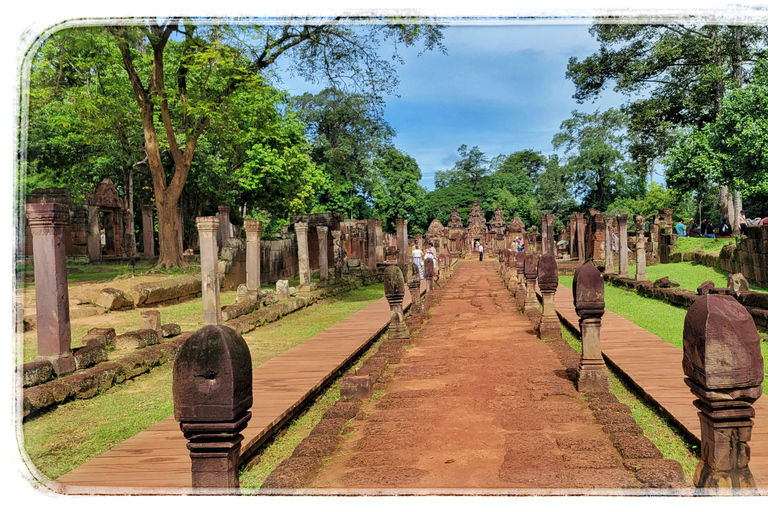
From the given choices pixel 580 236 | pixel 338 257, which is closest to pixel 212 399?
pixel 338 257

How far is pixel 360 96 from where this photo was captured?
1436cm

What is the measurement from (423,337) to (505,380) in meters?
3.52

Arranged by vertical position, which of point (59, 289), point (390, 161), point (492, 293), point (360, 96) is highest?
point (390, 161)

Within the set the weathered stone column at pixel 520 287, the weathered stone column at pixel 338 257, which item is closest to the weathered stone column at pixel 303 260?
the weathered stone column at pixel 338 257

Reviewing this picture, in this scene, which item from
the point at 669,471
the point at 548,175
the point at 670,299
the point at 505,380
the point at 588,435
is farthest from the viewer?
the point at 548,175

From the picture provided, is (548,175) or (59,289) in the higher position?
(548,175)

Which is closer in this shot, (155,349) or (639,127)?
(155,349)

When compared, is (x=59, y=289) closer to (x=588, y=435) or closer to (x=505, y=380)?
(x=505, y=380)

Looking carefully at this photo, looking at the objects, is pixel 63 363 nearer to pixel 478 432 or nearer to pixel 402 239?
pixel 478 432

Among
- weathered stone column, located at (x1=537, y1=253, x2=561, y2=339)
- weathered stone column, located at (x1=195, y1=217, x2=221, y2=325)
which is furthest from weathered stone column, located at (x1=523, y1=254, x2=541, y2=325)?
weathered stone column, located at (x1=195, y1=217, x2=221, y2=325)

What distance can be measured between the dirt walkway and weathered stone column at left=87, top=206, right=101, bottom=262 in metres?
19.3

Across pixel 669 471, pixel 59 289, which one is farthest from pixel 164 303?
pixel 669 471

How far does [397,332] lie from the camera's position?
902 cm

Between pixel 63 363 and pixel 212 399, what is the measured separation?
4855 millimetres
